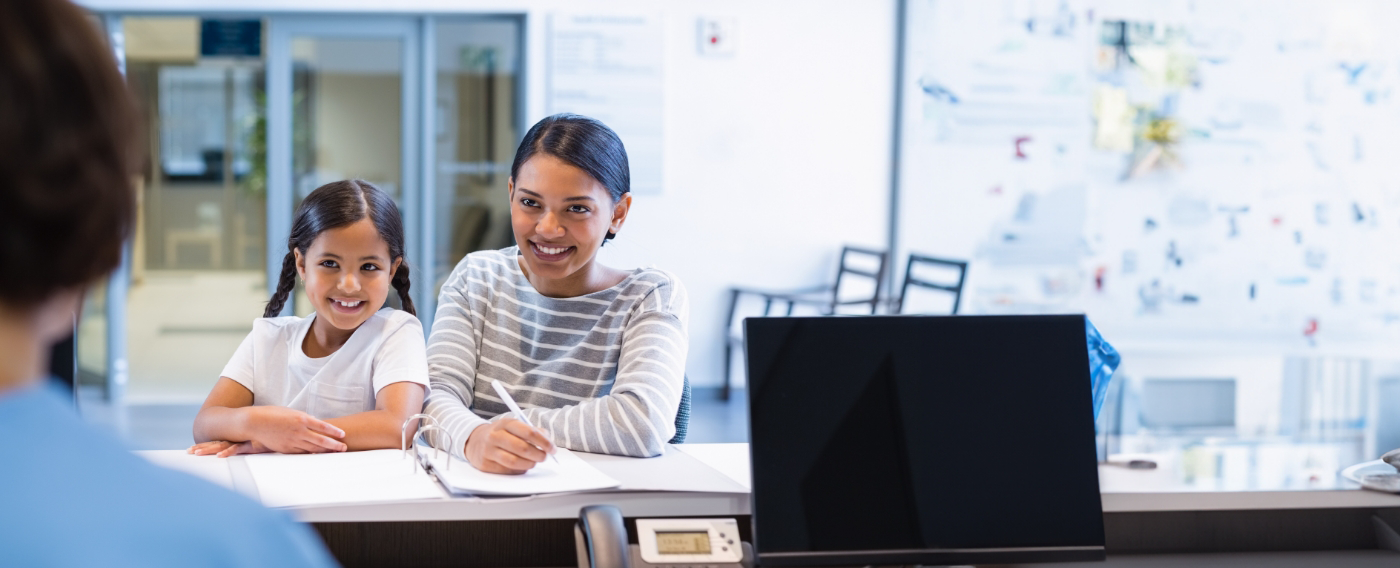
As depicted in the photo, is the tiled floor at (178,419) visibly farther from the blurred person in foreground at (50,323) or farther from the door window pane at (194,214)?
the blurred person in foreground at (50,323)

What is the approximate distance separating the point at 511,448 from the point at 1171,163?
334 centimetres

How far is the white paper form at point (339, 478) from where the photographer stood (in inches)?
44.6

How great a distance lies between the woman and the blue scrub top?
957mm

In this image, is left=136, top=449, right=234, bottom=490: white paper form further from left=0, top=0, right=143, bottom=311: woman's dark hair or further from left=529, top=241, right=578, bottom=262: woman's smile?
left=0, top=0, right=143, bottom=311: woman's dark hair

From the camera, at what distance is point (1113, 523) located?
128cm

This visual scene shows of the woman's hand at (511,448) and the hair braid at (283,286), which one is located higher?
the hair braid at (283,286)

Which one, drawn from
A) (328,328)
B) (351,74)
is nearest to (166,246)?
(351,74)

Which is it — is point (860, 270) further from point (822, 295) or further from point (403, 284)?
point (403, 284)

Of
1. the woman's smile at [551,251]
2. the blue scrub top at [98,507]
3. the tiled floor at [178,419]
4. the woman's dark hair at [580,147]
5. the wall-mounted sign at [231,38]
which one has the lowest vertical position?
the tiled floor at [178,419]

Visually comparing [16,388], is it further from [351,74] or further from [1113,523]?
[351,74]

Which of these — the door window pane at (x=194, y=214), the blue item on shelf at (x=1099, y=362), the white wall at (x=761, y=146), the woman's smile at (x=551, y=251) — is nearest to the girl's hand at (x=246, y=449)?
the woman's smile at (x=551, y=251)

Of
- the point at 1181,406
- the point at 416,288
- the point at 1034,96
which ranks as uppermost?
the point at 1034,96

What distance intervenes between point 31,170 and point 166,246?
729 centimetres

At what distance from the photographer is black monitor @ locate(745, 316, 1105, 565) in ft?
3.53
